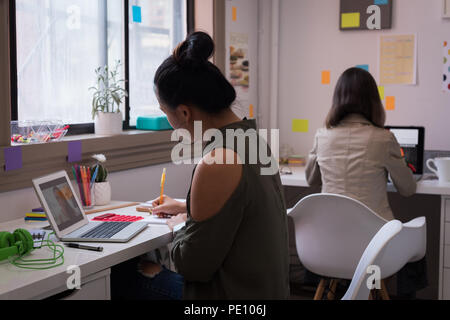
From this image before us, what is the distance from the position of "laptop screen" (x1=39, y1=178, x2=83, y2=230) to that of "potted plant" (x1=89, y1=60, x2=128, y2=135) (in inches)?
25.4

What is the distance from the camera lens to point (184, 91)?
1381 mm

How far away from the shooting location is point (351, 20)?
348 centimetres

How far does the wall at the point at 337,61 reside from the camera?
3268 millimetres

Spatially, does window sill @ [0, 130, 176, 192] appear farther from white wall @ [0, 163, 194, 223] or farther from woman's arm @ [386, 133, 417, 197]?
woman's arm @ [386, 133, 417, 197]

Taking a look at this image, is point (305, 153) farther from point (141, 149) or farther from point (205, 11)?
point (141, 149)

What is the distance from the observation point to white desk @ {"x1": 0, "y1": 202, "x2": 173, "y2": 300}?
1300mm

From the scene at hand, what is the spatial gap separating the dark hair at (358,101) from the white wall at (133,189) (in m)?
0.90

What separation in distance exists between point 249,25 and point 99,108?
1419mm

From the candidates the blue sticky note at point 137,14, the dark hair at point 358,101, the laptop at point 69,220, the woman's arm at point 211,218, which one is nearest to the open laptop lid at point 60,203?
the laptop at point 69,220

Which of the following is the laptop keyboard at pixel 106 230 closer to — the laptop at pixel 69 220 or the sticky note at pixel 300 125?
the laptop at pixel 69 220

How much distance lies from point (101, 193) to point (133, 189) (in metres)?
0.40

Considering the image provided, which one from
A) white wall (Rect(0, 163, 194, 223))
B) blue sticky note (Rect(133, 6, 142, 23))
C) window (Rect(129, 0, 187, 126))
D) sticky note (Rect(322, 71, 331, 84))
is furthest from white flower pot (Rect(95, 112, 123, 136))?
sticky note (Rect(322, 71, 331, 84))

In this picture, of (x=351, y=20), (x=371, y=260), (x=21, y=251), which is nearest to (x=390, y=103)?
(x=351, y=20)
